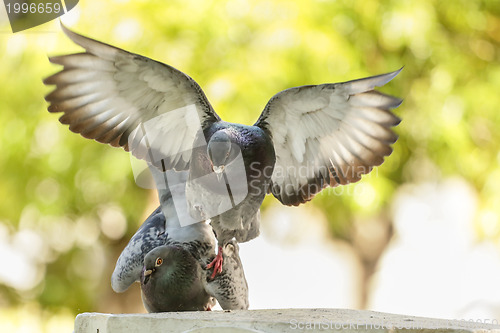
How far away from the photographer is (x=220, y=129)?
1.68 m

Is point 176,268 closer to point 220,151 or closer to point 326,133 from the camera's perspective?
point 220,151

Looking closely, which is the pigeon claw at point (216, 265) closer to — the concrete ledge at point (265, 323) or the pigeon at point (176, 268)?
the pigeon at point (176, 268)

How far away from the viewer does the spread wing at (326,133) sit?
5.72 ft

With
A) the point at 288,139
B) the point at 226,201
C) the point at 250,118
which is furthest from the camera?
the point at 250,118

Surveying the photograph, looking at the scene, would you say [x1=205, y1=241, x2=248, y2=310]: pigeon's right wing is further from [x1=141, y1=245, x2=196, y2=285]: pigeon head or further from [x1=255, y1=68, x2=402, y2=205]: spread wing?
[x1=255, y1=68, x2=402, y2=205]: spread wing

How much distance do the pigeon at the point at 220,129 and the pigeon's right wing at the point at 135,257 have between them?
161 millimetres

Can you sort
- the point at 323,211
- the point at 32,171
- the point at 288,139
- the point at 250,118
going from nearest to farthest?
the point at 288,139 < the point at 250,118 < the point at 32,171 < the point at 323,211

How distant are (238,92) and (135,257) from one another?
1917mm

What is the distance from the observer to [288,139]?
187cm

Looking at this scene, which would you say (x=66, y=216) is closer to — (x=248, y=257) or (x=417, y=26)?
(x=248, y=257)

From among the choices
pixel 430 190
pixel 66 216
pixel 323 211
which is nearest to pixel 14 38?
pixel 66 216

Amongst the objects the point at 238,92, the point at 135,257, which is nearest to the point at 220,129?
the point at 135,257

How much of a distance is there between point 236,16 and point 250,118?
2.36ft

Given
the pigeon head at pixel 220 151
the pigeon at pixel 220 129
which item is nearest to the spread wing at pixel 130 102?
the pigeon at pixel 220 129
